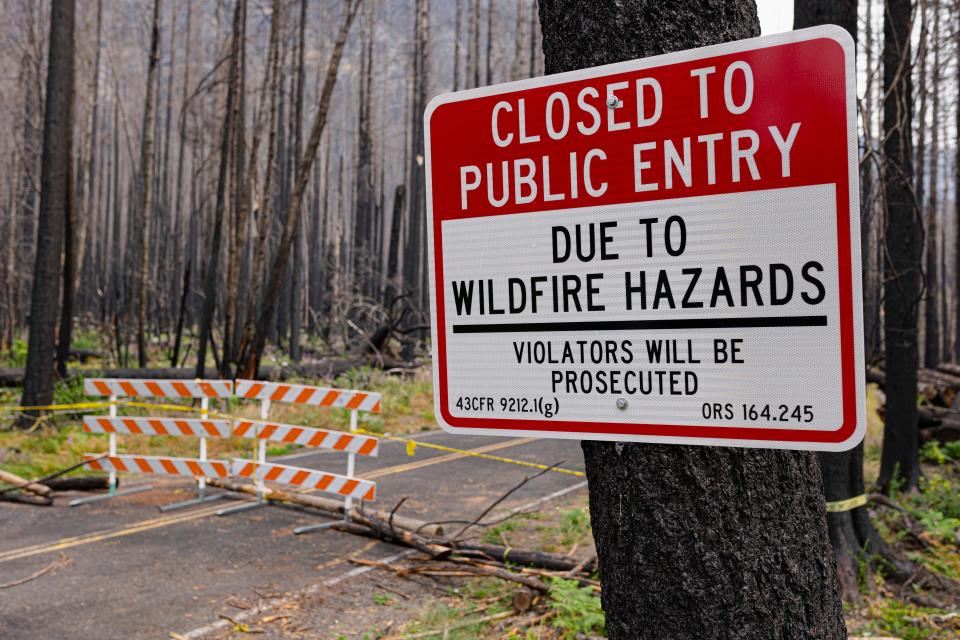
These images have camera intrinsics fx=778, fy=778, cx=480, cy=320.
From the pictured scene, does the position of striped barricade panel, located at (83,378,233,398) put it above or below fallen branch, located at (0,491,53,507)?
above

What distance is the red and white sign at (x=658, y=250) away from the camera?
4.92ft

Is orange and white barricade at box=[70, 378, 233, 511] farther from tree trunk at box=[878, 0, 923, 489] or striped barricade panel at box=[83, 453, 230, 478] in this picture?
tree trunk at box=[878, 0, 923, 489]

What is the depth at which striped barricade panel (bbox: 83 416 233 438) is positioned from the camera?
876 centimetres

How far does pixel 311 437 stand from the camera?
8492 mm

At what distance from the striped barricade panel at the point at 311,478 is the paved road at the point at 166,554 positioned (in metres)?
0.42

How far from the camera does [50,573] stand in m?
6.33

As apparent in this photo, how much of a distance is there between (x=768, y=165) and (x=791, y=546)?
32.8 inches

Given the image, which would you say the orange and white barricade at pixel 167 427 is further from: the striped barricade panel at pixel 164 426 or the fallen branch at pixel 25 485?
the fallen branch at pixel 25 485

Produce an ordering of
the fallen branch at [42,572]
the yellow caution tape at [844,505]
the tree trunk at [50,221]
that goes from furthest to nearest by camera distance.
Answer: the tree trunk at [50,221] < the yellow caution tape at [844,505] < the fallen branch at [42,572]

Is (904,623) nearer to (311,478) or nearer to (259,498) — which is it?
(311,478)

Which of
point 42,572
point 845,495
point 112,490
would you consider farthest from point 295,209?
point 845,495

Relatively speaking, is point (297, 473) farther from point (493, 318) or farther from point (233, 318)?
point (233, 318)

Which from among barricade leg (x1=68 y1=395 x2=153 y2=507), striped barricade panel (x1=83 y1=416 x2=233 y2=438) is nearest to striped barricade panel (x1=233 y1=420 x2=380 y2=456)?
striped barricade panel (x1=83 y1=416 x2=233 y2=438)

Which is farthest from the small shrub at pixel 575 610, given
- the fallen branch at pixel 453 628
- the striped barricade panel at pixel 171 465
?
the striped barricade panel at pixel 171 465
